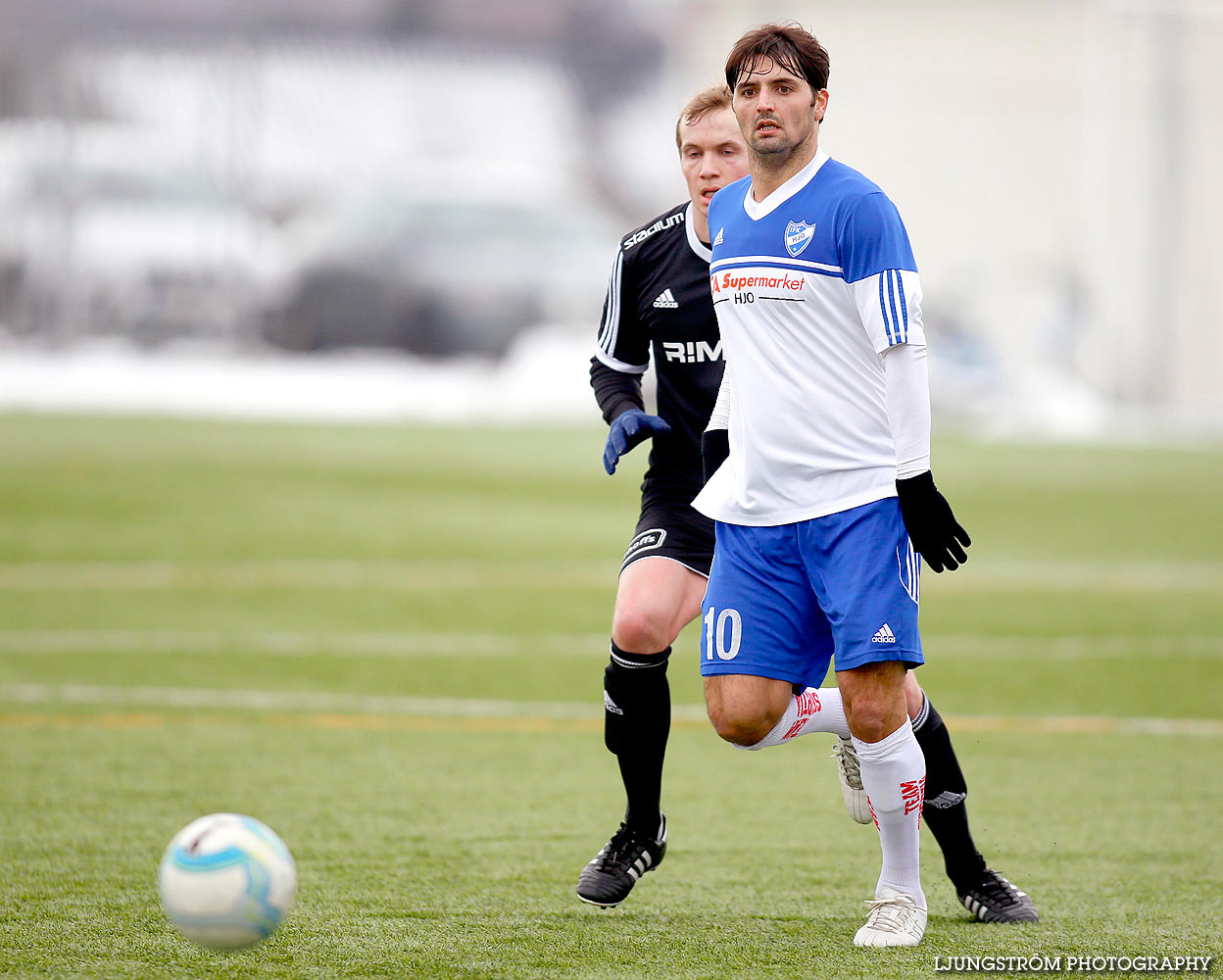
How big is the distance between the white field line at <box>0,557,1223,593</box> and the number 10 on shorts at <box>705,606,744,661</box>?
24.2 feet

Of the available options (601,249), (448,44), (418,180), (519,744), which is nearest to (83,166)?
(418,180)

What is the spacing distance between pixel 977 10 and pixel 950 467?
50.1 ft

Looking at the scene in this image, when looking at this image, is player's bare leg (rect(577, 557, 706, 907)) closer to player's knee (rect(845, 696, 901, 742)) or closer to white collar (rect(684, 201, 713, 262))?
player's knee (rect(845, 696, 901, 742))

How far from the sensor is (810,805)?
588 cm

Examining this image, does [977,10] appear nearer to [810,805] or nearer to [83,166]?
[83,166]

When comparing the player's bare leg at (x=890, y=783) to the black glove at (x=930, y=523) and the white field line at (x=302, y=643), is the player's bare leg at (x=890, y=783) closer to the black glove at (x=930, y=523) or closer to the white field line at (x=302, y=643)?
the black glove at (x=930, y=523)

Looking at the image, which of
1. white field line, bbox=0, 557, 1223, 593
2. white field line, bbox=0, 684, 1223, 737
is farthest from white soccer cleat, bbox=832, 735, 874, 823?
white field line, bbox=0, 557, 1223, 593

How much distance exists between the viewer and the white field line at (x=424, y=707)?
730 centimetres

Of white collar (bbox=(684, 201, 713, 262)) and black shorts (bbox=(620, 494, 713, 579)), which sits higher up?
white collar (bbox=(684, 201, 713, 262))

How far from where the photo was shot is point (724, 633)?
4145 millimetres

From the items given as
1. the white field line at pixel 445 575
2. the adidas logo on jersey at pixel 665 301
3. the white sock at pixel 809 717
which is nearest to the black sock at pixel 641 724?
the white sock at pixel 809 717

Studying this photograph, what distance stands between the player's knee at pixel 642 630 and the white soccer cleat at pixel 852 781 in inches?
22.1

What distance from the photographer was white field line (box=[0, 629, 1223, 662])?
8977 mm

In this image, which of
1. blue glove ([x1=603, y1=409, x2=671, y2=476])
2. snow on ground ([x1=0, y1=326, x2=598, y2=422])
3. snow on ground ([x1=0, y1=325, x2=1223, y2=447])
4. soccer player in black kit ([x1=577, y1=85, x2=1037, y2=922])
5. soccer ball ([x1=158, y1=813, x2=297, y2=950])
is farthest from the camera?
snow on ground ([x1=0, y1=325, x2=1223, y2=447])
